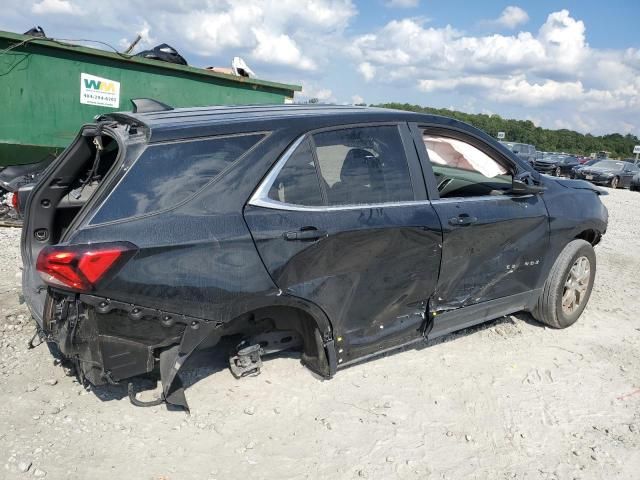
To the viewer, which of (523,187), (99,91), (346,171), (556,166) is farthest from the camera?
(556,166)

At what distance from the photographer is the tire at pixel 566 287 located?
4539 mm

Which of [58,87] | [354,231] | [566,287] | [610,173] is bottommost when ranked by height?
[566,287]

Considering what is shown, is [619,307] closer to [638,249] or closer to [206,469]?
[638,249]

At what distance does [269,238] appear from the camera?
2.92 meters

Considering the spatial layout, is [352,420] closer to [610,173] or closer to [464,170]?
[464,170]

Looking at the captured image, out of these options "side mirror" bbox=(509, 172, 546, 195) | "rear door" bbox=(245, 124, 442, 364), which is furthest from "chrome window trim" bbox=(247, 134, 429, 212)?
"side mirror" bbox=(509, 172, 546, 195)

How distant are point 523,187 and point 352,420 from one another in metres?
2.12

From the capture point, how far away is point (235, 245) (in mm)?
2824

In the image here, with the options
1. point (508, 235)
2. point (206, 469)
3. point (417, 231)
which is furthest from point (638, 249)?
point (206, 469)

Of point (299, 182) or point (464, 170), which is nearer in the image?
point (299, 182)

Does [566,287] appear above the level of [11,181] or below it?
above

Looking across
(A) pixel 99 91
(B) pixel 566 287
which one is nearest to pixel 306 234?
(B) pixel 566 287

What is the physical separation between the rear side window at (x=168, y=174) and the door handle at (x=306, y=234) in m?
0.49

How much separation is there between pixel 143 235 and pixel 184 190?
0.32 meters
